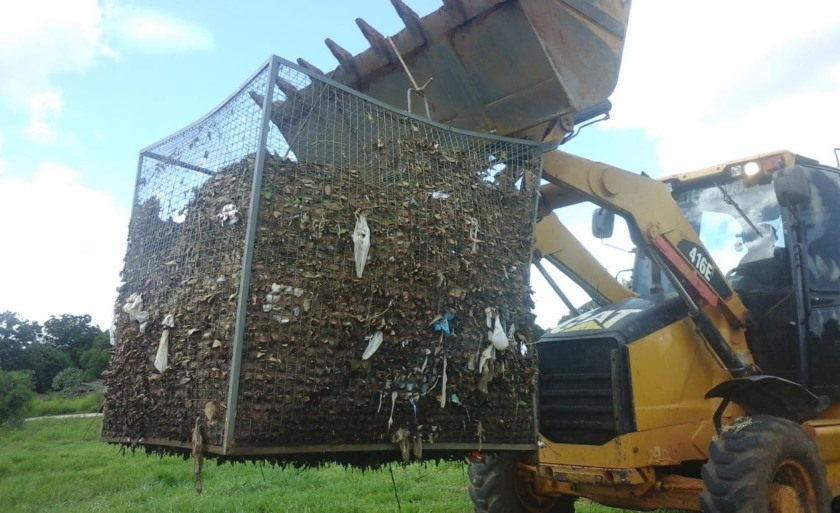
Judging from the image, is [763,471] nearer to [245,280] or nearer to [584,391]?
[584,391]

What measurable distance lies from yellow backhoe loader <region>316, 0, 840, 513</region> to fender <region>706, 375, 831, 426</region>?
0.01 meters

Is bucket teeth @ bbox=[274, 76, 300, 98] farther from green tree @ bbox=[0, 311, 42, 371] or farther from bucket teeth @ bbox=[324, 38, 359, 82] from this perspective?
green tree @ bbox=[0, 311, 42, 371]

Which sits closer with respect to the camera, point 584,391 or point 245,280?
point 245,280

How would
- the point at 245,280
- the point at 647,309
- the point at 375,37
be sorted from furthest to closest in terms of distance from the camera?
the point at 647,309, the point at 375,37, the point at 245,280

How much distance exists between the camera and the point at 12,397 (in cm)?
2134

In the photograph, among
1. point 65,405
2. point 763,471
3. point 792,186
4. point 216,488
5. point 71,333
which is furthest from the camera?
point 71,333

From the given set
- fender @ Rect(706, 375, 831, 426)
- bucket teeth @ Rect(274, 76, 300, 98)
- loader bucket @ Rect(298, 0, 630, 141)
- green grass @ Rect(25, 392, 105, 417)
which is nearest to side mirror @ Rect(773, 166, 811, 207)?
fender @ Rect(706, 375, 831, 426)

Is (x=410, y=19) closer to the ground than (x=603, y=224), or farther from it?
farther from it

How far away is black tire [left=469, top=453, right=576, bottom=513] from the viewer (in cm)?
509

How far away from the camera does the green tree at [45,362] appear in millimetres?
42094

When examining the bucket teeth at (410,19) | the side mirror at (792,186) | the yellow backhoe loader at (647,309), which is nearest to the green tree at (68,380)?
the yellow backhoe loader at (647,309)

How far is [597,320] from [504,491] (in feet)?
4.69

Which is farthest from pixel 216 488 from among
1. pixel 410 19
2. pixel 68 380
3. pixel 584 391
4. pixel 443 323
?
pixel 68 380

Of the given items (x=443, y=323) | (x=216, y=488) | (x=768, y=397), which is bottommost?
(x=216, y=488)
